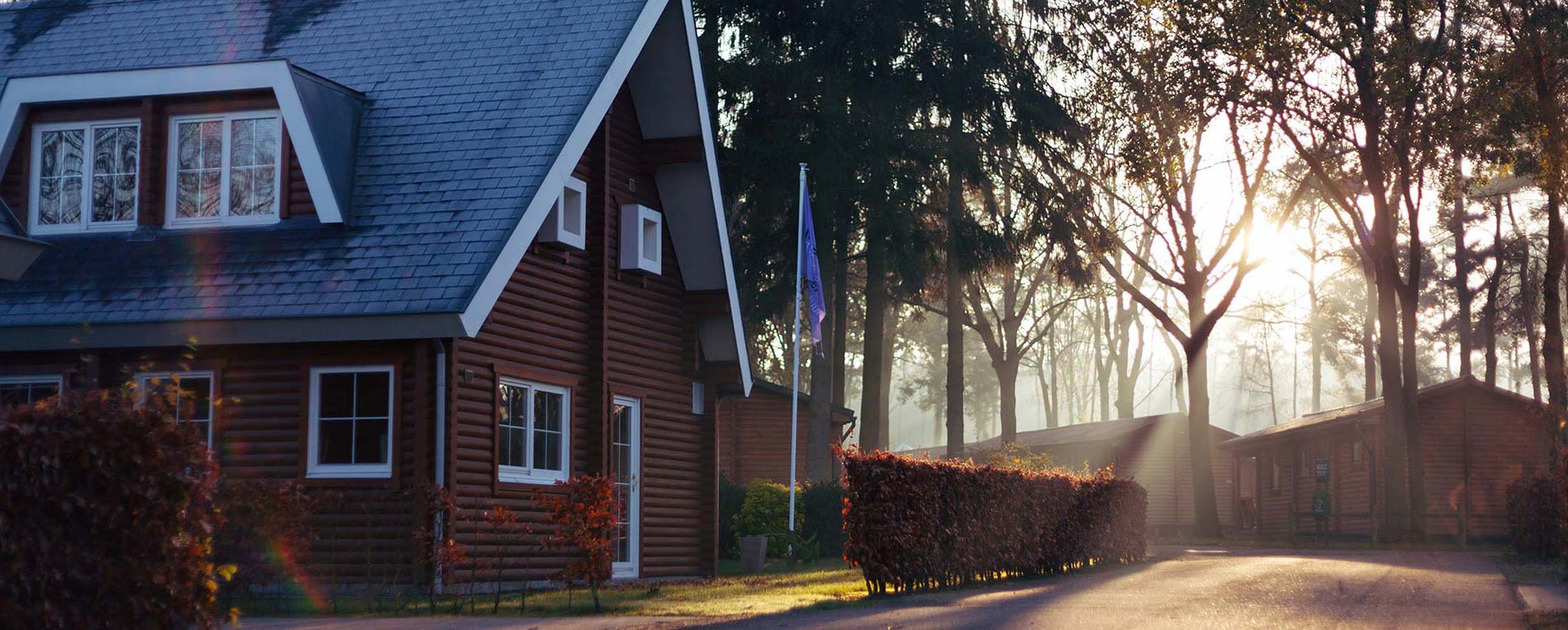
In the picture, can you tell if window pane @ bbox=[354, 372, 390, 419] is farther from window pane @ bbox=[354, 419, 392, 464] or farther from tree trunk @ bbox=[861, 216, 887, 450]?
tree trunk @ bbox=[861, 216, 887, 450]

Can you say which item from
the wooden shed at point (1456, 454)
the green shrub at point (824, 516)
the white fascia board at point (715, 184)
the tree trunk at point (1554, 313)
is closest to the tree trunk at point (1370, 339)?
the wooden shed at point (1456, 454)

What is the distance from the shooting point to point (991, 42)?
34.1 m

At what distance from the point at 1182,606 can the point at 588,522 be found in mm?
5805

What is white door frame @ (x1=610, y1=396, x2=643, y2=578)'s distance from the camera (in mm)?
20938

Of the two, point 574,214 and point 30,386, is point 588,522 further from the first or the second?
point 30,386

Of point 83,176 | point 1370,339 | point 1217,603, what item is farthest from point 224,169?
point 1370,339

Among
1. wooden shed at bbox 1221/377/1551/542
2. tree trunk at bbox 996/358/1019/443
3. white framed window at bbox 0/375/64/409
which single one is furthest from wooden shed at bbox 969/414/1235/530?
white framed window at bbox 0/375/64/409

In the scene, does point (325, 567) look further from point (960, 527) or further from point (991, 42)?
point (991, 42)

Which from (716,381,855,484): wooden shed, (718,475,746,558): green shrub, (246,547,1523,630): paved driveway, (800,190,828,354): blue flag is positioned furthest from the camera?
(716,381,855,484): wooden shed

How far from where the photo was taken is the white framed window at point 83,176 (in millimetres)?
18203

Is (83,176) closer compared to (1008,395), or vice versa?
(83,176)

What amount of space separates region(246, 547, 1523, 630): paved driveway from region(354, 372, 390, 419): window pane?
3552 millimetres

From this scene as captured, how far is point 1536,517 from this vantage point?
95.6 feet

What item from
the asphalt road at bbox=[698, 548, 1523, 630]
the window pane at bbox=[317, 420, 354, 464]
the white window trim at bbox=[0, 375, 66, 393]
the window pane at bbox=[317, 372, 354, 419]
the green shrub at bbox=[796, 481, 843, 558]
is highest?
the white window trim at bbox=[0, 375, 66, 393]
